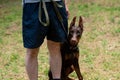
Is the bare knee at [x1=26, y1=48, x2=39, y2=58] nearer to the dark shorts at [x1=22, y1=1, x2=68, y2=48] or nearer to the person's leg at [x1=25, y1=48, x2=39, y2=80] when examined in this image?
the person's leg at [x1=25, y1=48, x2=39, y2=80]

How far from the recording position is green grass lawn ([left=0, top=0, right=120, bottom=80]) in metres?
5.40

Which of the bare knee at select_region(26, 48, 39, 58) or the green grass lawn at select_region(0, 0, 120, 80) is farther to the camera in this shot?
the green grass lawn at select_region(0, 0, 120, 80)

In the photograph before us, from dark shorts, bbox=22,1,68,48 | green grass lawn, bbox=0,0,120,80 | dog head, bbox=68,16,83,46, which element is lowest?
green grass lawn, bbox=0,0,120,80

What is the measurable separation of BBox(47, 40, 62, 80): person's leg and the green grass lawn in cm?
93

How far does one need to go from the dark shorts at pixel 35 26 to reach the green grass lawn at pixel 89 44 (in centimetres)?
146

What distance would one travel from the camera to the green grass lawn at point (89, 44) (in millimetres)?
5402

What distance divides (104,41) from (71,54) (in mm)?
2668

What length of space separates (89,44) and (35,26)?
3.22 m

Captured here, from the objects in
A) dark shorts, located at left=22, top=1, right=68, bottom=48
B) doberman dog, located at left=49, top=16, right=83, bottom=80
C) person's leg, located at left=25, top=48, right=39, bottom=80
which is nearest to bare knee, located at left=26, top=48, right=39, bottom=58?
person's leg, located at left=25, top=48, right=39, bottom=80

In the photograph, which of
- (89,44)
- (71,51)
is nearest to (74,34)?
(71,51)

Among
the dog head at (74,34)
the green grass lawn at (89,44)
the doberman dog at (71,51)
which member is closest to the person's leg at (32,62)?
the doberman dog at (71,51)

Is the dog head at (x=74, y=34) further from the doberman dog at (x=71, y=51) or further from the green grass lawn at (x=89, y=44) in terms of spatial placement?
the green grass lawn at (x=89, y=44)

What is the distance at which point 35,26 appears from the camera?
148 inches

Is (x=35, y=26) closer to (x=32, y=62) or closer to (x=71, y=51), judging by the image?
(x=32, y=62)
